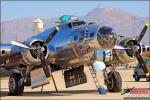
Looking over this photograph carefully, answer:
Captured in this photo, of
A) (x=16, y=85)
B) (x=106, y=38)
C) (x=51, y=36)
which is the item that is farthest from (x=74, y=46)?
(x=16, y=85)

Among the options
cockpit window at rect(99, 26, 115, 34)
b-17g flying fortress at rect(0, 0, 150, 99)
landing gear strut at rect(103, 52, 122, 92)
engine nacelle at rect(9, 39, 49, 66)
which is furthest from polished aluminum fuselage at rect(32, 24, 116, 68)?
landing gear strut at rect(103, 52, 122, 92)

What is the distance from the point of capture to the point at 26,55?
2789 cm

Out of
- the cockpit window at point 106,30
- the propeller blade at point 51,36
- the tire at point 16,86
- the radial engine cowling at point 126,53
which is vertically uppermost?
the cockpit window at point 106,30

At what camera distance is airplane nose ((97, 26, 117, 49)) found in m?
26.8

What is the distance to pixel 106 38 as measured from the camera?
2680cm

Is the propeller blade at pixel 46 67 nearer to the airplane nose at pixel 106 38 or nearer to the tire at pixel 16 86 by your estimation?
the tire at pixel 16 86

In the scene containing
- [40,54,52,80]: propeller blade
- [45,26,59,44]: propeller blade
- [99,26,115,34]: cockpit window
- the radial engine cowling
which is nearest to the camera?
[99,26,115,34]: cockpit window

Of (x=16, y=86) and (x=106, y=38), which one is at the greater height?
(x=106, y=38)

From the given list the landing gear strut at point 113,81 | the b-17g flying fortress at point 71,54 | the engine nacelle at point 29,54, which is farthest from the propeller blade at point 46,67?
the landing gear strut at point 113,81

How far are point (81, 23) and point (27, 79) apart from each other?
5264 millimetres

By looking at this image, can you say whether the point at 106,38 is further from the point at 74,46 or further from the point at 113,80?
the point at 113,80

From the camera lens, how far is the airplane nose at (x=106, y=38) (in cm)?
2684

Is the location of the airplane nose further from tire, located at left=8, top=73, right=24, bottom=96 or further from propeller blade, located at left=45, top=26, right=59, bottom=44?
tire, located at left=8, top=73, right=24, bottom=96

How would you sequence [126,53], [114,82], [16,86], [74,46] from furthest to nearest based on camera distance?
1. [114,82]
2. [126,53]
3. [16,86]
4. [74,46]
